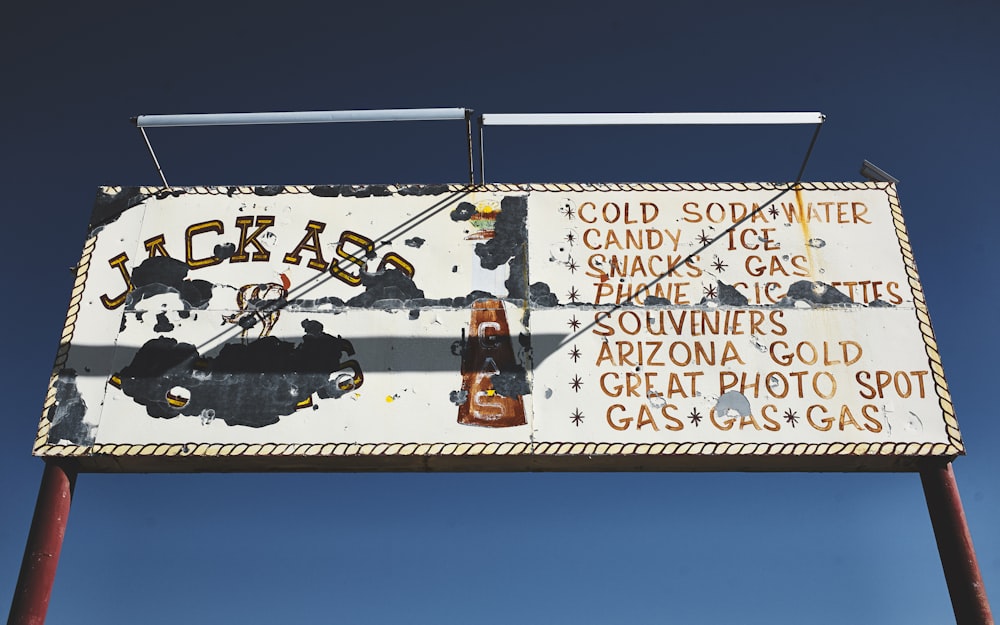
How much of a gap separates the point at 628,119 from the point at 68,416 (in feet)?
20.2

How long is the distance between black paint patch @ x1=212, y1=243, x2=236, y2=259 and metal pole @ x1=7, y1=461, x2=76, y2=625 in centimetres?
251

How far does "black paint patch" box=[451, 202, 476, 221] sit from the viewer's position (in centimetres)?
957

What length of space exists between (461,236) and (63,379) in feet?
13.5

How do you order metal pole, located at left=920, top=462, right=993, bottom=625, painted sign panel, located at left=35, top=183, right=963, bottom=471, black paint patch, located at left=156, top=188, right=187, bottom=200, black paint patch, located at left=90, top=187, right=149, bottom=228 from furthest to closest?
black paint patch, located at left=156, top=188, right=187, bottom=200, black paint patch, located at left=90, top=187, right=149, bottom=228, painted sign panel, located at left=35, top=183, right=963, bottom=471, metal pole, located at left=920, top=462, right=993, bottom=625

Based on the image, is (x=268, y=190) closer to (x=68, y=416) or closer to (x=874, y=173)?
(x=68, y=416)

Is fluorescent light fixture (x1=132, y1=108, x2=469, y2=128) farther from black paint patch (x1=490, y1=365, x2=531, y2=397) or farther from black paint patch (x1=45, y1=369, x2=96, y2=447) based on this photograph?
black paint patch (x1=45, y1=369, x2=96, y2=447)

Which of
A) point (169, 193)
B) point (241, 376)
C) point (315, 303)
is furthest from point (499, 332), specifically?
point (169, 193)

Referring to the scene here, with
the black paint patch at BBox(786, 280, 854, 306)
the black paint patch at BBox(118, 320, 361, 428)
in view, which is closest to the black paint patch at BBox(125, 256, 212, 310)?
the black paint patch at BBox(118, 320, 361, 428)

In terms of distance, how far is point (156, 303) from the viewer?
Result: 30.0 ft

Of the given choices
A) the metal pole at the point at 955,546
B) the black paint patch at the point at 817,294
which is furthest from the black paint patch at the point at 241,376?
the metal pole at the point at 955,546

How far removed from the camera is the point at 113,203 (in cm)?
978

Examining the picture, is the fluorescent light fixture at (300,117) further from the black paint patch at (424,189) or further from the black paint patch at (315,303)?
the black paint patch at (315,303)

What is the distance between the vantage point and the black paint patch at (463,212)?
957cm

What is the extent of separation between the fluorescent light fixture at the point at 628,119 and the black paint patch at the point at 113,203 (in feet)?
12.6
